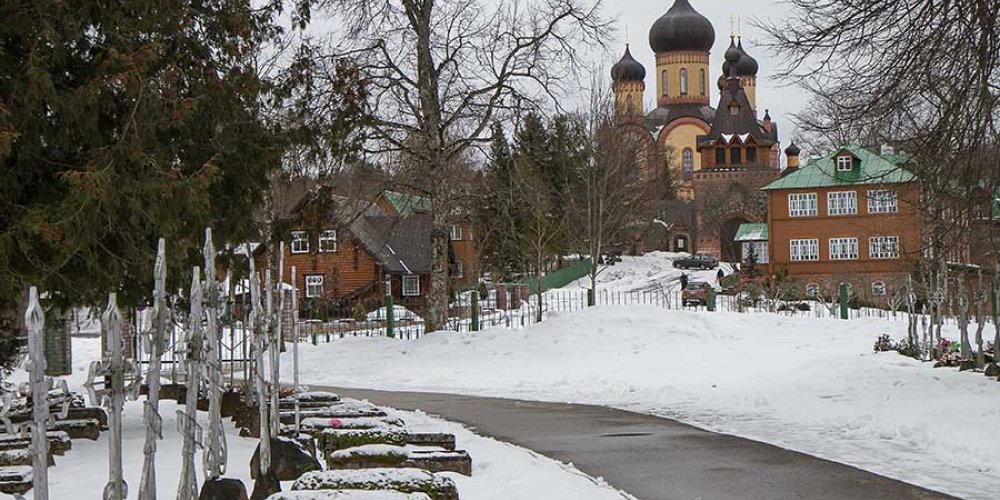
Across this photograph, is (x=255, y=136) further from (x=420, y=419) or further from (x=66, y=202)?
(x=420, y=419)

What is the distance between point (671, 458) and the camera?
1249cm

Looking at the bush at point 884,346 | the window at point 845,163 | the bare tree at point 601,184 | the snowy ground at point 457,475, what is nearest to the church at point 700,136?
the window at point 845,163

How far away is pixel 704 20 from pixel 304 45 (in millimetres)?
92781

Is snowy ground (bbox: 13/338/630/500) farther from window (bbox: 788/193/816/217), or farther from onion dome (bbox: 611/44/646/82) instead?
onion dome (bbox: 611/44/646/82)

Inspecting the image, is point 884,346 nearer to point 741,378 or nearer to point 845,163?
point 741,378

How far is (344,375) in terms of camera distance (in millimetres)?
27000

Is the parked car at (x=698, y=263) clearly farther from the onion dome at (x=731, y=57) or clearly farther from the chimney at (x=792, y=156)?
the onion dome at (x=731, y=57)

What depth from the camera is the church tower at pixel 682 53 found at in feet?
354

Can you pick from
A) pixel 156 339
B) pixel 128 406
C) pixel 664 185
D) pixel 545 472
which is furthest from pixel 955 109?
pixel 664 185

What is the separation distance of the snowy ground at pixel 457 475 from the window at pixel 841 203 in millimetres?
52441

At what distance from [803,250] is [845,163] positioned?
6906 millimetres

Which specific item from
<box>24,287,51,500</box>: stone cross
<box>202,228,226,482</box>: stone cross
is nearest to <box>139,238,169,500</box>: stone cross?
<box>24,287,51,500</box>: stone cross

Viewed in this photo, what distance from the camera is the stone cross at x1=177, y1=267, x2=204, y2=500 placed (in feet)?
23.6

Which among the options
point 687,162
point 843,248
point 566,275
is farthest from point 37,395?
point 687,162
